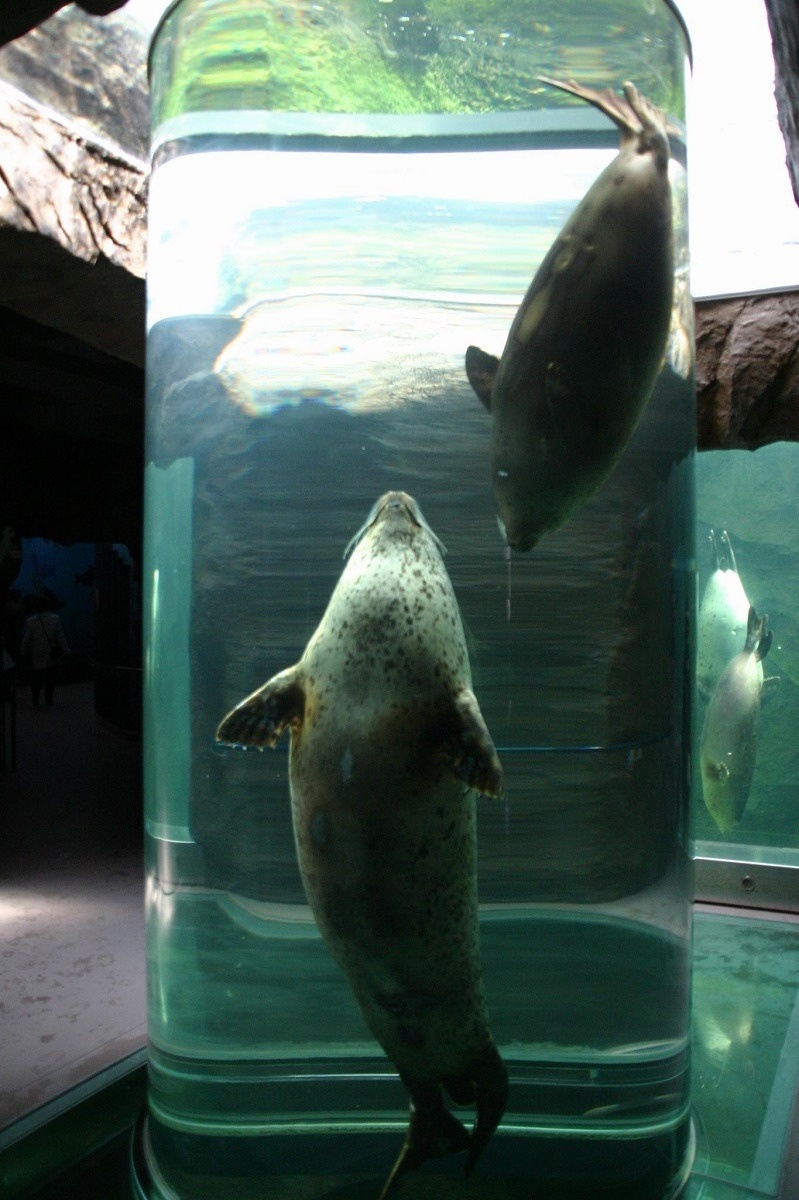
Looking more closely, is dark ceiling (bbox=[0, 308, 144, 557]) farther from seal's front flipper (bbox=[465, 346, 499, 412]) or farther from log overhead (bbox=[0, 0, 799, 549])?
seal's front flipper (bbox=[465, 346, 499, 412])

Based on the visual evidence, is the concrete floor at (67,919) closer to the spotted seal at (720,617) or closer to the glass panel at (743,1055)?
the glass panel at (743,1055)

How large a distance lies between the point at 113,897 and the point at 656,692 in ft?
13.5

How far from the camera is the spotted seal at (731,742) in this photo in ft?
19.3

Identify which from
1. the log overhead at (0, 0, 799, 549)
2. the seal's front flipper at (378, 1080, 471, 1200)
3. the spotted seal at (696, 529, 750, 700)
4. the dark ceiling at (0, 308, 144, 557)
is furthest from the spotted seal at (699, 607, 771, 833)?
the seal's front flipper at (378, 1080, 471, 1200)

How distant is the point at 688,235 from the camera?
248 centimetres

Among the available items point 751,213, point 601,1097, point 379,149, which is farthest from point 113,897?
point 751,213

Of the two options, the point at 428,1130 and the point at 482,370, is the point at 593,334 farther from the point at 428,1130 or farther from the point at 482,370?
the point at 428,1130

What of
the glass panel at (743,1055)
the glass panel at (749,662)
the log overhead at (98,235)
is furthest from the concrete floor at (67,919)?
the glass panel at (749,662)

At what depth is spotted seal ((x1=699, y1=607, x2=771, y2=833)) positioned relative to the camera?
19.3 ft

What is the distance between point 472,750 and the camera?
1845 mm

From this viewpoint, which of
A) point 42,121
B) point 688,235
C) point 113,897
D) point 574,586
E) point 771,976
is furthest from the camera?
point 113,897

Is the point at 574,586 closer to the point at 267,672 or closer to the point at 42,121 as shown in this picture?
the point at 267,672

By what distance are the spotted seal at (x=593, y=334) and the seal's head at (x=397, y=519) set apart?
0.84ft

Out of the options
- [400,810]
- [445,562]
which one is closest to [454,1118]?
[400,810]
